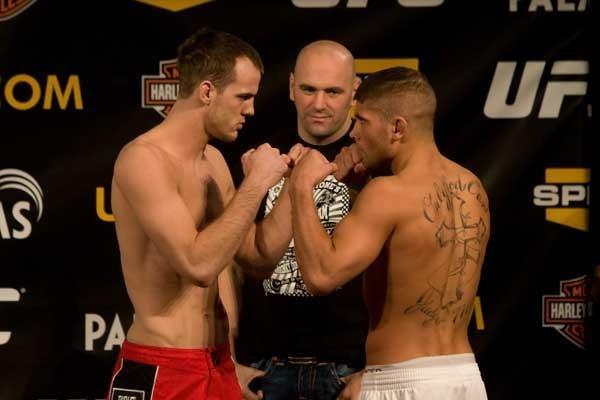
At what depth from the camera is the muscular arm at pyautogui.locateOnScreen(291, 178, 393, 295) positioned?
8.24ft

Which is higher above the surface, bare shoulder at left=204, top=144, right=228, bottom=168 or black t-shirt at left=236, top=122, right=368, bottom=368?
bare shoulder at left=204, top=144, right=228, bottom=168

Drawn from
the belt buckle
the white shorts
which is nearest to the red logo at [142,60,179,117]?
the belt buckle

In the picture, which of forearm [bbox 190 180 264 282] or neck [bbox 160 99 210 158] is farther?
neck [bbox 160 99 210 158]

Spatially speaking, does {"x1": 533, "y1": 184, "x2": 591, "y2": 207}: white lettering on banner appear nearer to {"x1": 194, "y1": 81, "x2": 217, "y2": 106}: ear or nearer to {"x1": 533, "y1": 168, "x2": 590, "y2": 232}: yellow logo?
{"x1": 533, "y1": 168, "x2": 590, "y2": 232}: yellow logo

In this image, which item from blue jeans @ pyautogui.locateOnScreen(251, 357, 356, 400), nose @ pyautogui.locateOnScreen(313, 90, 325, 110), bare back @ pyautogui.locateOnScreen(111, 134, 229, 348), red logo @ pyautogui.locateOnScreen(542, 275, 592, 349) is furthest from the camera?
red logo @ pyautogui.locateOnScreen(542, 275, 592, 349)

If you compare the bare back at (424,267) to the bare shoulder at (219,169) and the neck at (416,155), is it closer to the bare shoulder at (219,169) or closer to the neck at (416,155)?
the neck at (416,155)

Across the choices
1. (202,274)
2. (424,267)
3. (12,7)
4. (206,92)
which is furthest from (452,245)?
(12,7)

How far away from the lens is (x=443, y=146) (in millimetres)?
3609

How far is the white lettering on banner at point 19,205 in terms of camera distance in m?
3.59

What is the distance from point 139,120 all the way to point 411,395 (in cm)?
161

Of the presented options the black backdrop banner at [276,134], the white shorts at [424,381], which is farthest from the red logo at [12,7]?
the white shorts at [424,381]

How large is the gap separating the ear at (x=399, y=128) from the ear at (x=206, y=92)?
0.49 meters

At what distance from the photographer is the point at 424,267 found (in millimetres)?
2562

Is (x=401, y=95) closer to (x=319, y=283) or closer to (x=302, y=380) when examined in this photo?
(x=319, y=283)
